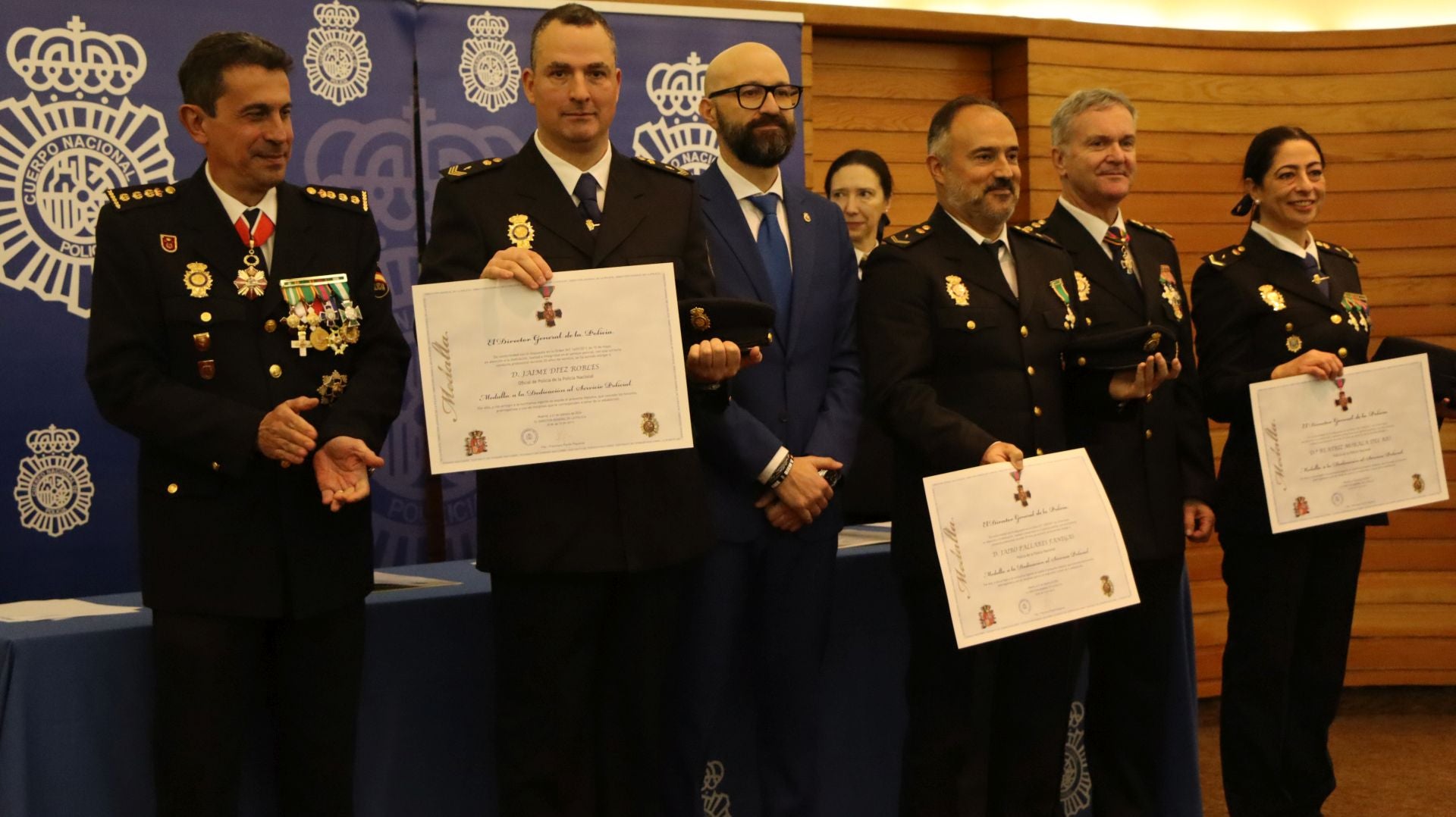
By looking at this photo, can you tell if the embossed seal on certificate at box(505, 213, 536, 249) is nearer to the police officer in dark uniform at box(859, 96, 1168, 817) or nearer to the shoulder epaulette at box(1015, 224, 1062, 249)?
the police officer in dark uniform at box(859, 96, 1168, 817)

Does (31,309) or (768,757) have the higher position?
(31,309)

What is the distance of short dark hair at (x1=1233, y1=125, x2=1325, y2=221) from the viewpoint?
3.37 m

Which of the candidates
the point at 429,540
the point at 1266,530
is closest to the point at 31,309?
Answer: the point at 429,540

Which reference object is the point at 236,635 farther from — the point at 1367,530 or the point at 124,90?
the point at 1367,530

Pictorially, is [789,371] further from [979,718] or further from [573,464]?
[979,718]

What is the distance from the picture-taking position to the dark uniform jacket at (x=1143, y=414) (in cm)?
293

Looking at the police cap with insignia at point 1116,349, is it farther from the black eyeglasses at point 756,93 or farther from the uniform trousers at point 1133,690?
the black eyeglasses at point 756,93

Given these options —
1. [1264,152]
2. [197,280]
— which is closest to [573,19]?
[197,280]

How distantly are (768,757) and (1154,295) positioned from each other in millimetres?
1376

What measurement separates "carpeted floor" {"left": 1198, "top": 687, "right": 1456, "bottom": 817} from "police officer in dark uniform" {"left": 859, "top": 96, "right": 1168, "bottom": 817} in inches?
55.7

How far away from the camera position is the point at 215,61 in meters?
2.29

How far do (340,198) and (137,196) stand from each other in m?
0.34

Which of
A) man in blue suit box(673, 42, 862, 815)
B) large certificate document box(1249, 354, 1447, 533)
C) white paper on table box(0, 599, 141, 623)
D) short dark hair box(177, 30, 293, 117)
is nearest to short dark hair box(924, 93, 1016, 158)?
man in blue suit box(673, 42, 862, 815)

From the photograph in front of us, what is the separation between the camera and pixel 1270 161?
3379 millimetres
